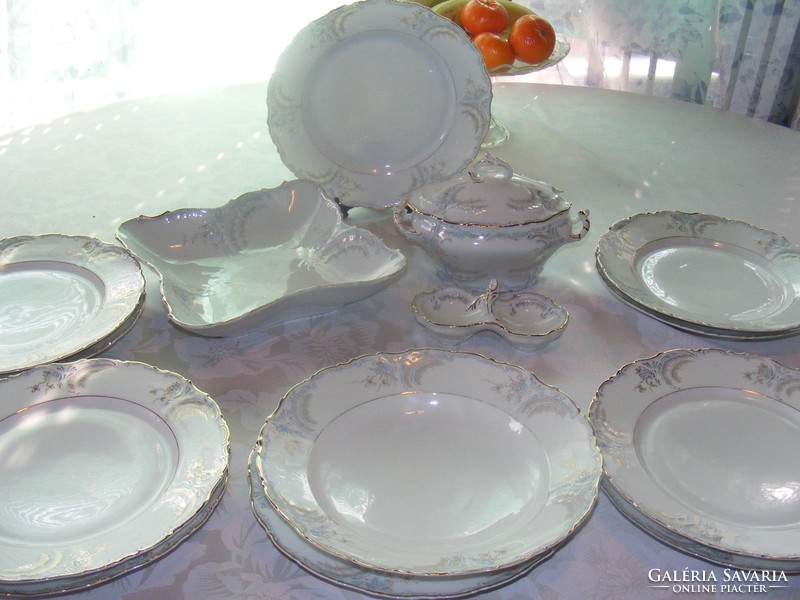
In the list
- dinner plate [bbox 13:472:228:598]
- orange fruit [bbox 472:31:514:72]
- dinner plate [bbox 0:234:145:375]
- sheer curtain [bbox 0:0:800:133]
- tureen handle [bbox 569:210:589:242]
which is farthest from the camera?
sheer curtain [bbox 0:0:800:133]

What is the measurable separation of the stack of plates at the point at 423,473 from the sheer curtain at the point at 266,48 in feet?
6.62

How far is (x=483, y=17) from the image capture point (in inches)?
49.7

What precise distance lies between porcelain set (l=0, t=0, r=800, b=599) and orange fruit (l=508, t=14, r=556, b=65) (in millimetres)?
166

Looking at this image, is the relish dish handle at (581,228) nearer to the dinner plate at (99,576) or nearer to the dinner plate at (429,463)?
the dinner plate at (429,463)

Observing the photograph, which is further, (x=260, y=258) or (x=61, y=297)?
(x=260, y=258)

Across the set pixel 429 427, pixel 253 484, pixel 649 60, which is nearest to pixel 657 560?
pixel 429 427

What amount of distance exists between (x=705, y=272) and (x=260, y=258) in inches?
22.9

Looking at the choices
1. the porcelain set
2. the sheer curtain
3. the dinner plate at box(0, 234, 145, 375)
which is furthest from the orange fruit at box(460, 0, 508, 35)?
the sheer curtain

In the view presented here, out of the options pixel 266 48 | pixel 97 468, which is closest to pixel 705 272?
pixel 97 468

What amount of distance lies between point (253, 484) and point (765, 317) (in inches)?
24.3

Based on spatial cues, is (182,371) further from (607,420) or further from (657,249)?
(657,249)

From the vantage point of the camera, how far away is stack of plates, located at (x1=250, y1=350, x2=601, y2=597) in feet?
1.78

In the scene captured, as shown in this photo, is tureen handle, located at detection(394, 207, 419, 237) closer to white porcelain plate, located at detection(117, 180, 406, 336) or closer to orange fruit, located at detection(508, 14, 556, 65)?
white porcelain plate, located at detection(117, 180, 406, 336)

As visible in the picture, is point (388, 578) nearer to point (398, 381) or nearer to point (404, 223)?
point (398, 381)
